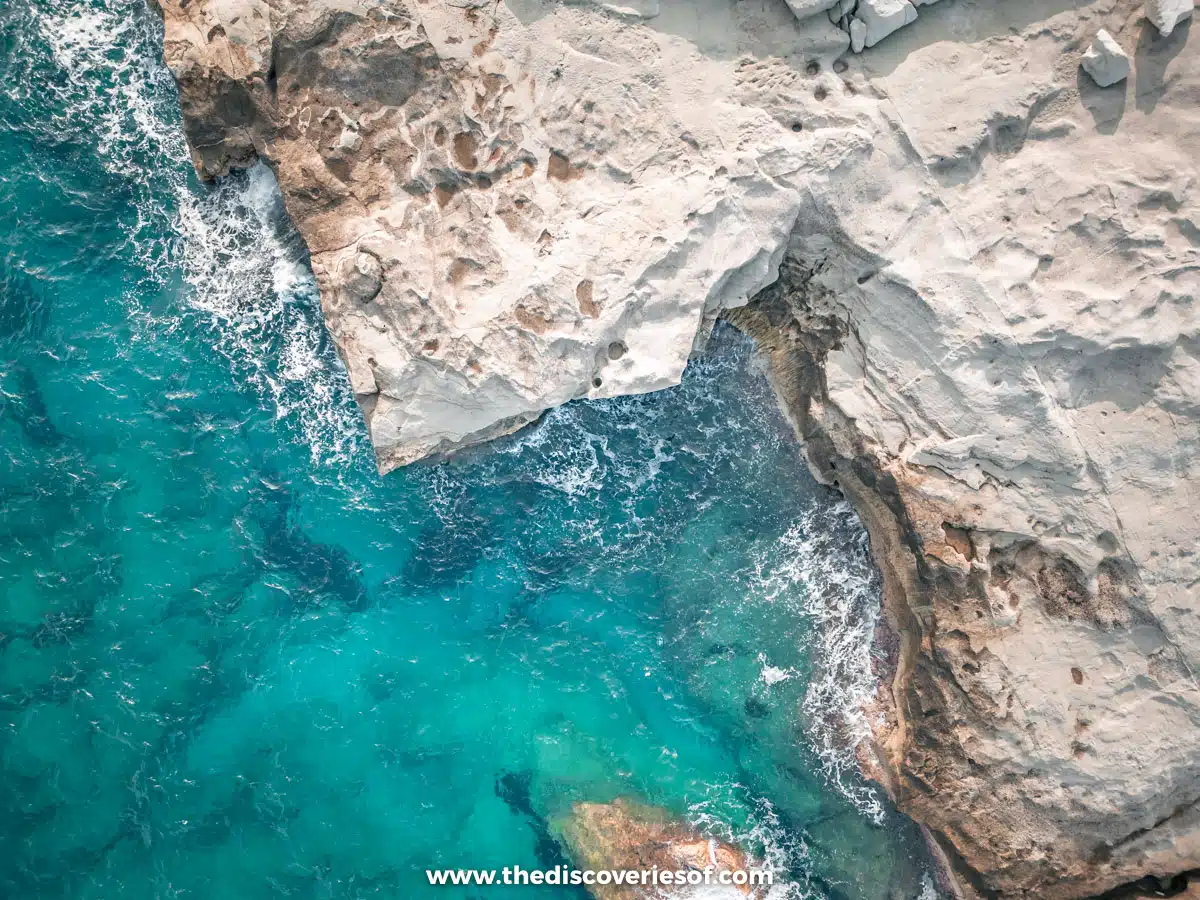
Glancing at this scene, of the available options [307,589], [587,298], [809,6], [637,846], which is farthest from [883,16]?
[637,846]

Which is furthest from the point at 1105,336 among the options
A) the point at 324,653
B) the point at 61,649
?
the point at 61,649

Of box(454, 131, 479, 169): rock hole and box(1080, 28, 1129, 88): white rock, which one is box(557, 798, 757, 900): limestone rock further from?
box(1080, 28, 1129, 88): white rock

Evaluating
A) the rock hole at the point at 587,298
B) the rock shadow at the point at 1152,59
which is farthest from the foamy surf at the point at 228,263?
the rock shadow at the point at 1152,59

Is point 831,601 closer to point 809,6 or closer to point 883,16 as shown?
point 883,16

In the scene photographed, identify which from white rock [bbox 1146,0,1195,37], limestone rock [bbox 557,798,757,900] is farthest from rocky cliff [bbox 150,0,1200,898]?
limestone rock [bbox 557,798,757,900]

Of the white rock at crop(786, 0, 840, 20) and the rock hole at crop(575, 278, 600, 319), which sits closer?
the white rock at crop(786, 0, 840, 20)

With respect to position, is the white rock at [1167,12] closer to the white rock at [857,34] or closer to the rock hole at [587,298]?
the white rock at [857,34]
